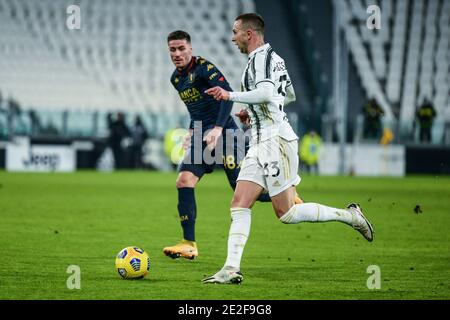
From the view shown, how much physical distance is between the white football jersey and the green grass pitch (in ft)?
4.09

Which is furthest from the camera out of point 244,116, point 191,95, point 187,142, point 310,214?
point 191,95

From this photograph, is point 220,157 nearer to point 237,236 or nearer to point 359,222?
point 359,222

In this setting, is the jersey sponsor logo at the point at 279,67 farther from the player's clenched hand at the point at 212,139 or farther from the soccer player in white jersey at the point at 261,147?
the player's clenched hand at the point at 212,139

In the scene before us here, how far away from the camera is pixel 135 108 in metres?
38.3

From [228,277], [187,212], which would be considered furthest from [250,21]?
[187,212]

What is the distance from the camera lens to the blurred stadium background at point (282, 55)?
35.2 meters

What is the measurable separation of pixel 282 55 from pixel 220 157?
97.6 ft

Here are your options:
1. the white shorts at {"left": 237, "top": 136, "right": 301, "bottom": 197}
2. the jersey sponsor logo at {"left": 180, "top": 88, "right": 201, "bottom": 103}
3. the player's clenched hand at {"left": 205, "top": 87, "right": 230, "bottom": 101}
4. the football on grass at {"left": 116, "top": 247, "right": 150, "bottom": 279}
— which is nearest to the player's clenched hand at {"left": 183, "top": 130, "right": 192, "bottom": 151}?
the jersey sponsor logo at {"left": 180, "top": 88, "right": 201, "bottom": 103}

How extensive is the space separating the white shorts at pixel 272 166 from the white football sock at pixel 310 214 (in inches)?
8.9

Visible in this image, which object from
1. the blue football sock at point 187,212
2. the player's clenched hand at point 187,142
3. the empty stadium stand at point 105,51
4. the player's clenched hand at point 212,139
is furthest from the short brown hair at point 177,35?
the empty stadium stand at point 105,51

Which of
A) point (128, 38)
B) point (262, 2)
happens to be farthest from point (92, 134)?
point (262, 2)

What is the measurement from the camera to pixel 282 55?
130ft

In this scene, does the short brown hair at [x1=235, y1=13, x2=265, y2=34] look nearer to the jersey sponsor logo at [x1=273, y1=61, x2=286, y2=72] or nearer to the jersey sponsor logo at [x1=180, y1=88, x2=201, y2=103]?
the jersey sponsor logo at [x1=273, y1=61, x2=286, y2=72]

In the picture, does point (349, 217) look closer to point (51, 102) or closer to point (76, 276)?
point (76, 276)
